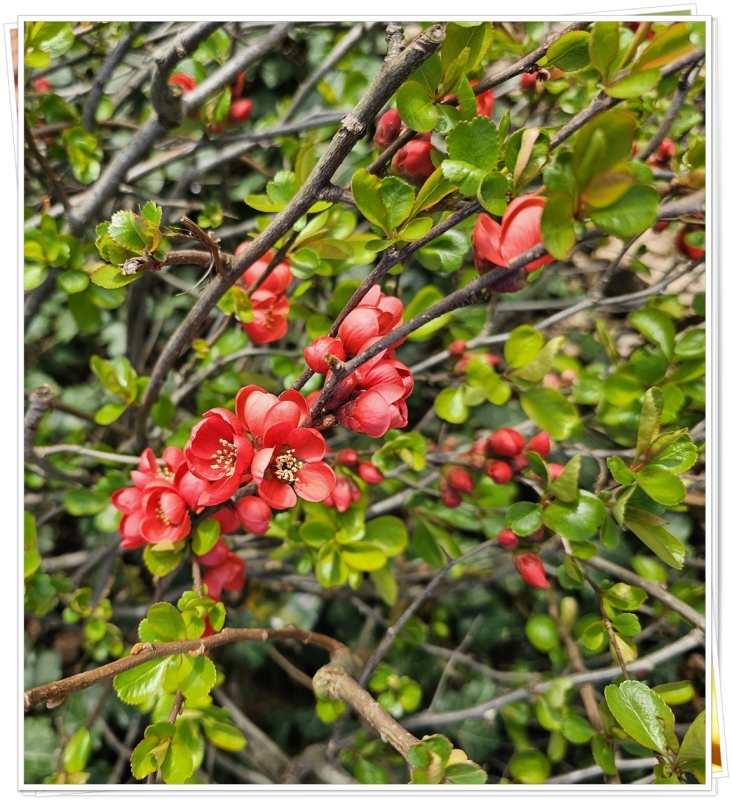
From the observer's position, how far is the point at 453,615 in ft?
4.94

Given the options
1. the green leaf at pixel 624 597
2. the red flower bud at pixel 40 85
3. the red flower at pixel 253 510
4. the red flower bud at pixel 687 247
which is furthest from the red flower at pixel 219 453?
the red flower bud at pixel 40 85

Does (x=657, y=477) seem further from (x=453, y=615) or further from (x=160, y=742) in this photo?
(x=453, y=615)

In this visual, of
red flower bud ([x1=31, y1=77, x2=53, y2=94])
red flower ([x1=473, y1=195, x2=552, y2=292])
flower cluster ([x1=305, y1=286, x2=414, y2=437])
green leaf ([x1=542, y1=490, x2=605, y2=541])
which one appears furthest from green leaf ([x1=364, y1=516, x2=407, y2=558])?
red flower bud ([x1=31, y1=77, x2=53, y2=94])

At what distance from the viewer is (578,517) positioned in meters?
0.74

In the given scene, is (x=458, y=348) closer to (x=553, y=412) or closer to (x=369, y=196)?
(x=553, y=412)

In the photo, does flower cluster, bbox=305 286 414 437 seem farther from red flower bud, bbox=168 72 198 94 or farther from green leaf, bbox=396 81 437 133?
red flower bud, bbox=168 72 198 94

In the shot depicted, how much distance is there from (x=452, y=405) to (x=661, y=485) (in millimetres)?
406

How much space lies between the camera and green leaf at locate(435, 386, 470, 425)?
1.04m

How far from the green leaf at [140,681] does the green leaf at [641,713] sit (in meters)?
0.55

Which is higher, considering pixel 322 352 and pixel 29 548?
pixel 322 352

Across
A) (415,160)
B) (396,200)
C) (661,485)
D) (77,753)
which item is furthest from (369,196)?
(77,753)

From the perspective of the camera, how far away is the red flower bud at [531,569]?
2.79 feet

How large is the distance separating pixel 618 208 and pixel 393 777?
115cm

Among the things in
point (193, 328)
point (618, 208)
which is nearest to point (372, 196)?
point (618, 208)
